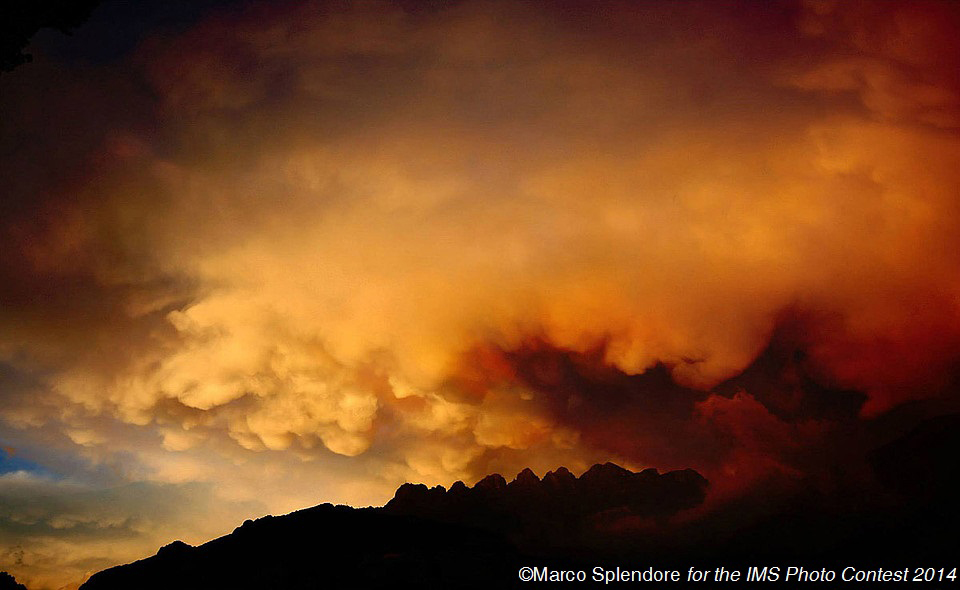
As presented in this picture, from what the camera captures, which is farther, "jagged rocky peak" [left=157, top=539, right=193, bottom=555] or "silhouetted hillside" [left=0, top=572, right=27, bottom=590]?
"jagged rocky peak" [left=157, top=539, right=193, bottom=555]

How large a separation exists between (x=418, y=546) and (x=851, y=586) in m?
99.2

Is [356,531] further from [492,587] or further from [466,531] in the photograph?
[492,587]

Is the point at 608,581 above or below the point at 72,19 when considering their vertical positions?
below

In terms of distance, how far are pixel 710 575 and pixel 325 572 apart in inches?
3854

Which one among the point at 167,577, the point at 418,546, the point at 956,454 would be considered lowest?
the point at 167,577

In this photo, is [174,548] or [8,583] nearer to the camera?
[8,583]

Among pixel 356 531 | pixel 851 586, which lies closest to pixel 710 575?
pixel 851 586

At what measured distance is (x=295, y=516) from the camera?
16612 cm

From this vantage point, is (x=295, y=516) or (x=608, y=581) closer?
(x=608, y=581)

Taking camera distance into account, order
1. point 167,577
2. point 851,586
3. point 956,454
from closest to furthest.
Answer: point 851,586, point 167,577, point 956,454

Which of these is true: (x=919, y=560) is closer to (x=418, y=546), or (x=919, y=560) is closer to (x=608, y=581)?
(x=608, y=581)

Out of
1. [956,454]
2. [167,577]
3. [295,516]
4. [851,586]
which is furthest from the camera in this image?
[295,516]

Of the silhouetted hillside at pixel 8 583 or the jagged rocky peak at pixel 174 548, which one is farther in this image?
the jagged rocky peak at pixel 174 548

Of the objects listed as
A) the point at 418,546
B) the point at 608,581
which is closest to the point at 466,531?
the point at 418,546
